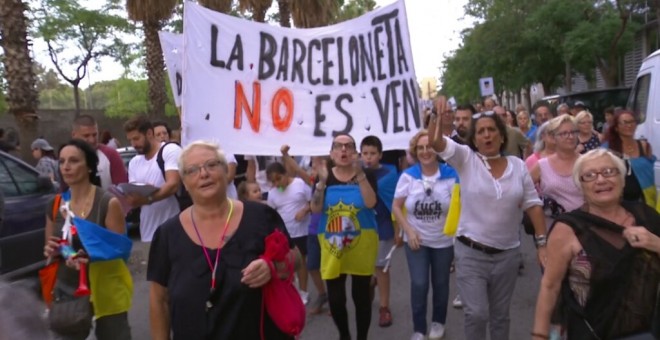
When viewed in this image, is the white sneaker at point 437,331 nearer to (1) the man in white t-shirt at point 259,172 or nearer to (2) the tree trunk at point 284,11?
(1) the man in white t-shirt at point 259,172

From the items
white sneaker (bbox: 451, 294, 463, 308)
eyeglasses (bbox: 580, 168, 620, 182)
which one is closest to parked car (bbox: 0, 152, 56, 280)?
white sneaker (bbox: 451, 294, 463, 308)

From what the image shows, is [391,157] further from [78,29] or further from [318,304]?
[78,29]

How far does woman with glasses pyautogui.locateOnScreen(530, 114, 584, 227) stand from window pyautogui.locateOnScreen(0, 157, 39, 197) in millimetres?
4477

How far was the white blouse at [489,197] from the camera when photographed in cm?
435

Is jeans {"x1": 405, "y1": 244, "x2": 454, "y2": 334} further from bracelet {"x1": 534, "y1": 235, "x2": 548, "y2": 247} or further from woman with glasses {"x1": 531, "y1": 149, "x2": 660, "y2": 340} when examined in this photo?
woman with glasses {"x1": 531, "y1": 149, "x2": 660, "y2": 340}

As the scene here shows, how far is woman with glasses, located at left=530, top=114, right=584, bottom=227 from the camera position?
4900mm

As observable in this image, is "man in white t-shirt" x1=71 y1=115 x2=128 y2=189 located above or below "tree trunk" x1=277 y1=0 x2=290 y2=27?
below

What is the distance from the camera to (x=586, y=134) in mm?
6801

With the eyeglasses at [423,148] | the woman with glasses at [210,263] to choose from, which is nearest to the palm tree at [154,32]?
the eyeglasses at [423,148]

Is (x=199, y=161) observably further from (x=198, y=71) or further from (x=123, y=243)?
(x=198, y=71)

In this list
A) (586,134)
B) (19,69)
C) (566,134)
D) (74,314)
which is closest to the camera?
(74,314)

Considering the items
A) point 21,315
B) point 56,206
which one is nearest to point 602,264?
point 21,315

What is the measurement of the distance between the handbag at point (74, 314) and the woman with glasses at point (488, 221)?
220 centimetres

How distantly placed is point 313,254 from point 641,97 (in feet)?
13.7
